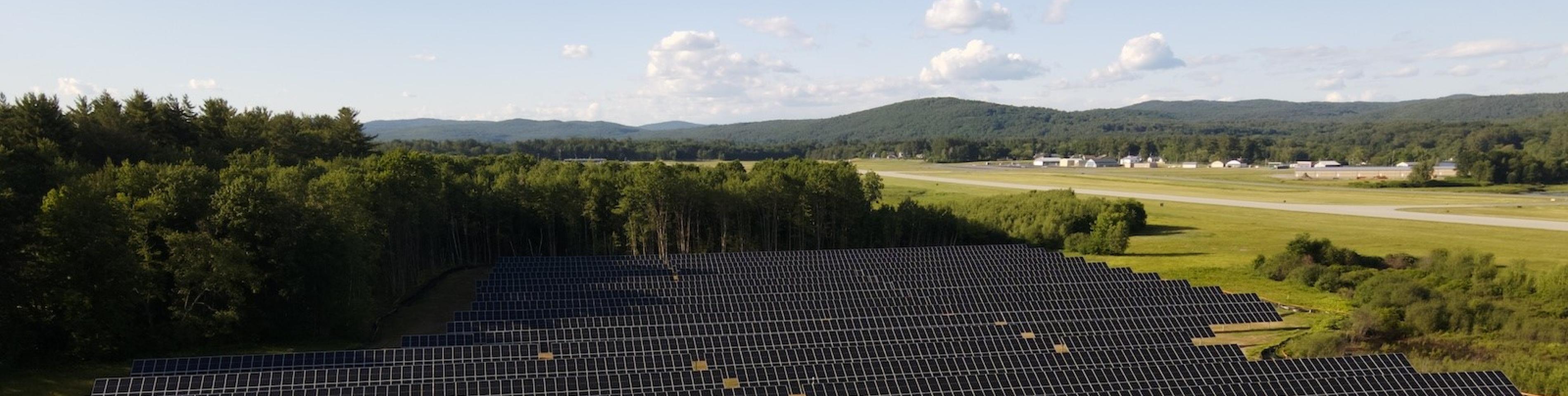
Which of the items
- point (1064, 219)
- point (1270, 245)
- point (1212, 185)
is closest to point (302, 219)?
point (1064, 219)

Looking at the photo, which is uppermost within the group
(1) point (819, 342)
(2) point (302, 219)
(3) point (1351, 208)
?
(2) point (302, 219)

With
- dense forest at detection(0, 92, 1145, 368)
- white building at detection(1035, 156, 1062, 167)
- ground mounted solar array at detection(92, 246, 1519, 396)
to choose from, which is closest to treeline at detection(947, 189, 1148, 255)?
dense forest at detection(0, 92, 1145, 368)

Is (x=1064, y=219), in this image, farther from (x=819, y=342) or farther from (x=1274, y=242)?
(x=819, y=342)

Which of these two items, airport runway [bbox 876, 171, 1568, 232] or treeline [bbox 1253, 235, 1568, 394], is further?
airport runway [bbox 876, 171, 1568, 232]

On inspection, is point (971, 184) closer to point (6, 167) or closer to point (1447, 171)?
point (1447, 171)

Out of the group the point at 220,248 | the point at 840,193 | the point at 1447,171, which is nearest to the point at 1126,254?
the point at 840,193

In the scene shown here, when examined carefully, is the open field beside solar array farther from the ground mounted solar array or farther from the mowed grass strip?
the ground mounted solar array
